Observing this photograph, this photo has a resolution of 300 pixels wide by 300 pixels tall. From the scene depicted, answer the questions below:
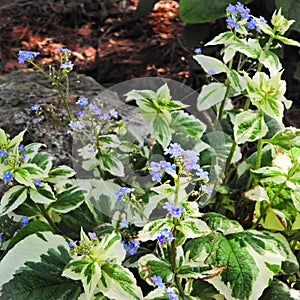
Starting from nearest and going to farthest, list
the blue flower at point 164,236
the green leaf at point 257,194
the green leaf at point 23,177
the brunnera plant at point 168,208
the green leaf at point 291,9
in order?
1. the blue flower at point 164,236
2. the brunnera plant at point 168,208
3. the green leaf at point 23,177
4. the green leaf at point 257,194
5. the green leaf at point 291,9

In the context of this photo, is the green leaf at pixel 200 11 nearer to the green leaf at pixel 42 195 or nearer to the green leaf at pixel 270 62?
the green leaf at pixel 270 62

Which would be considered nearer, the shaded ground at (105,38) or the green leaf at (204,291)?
the green leaf at (204,291)

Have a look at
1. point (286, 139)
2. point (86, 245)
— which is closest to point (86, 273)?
point (86, 245)

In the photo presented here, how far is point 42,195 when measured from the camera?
145 centimetres

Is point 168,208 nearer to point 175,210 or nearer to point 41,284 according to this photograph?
point 175,210

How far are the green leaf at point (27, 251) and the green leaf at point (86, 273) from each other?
6.2 inches

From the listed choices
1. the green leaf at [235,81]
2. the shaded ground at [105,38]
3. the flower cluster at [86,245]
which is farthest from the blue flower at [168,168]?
the shaded ground at [105,38]

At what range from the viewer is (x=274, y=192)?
1558 mm

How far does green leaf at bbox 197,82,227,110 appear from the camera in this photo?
1642mm

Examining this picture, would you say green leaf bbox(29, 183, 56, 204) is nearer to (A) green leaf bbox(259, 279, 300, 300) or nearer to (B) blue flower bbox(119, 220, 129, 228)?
(B) blue flower bbox(119, 220, 129, 228)

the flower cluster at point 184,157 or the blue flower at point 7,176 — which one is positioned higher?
the flower cluster at point 184,157

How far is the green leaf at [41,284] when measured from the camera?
Answer: 4.36 feet

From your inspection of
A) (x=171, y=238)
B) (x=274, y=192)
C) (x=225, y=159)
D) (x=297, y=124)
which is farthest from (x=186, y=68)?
(x=171, y=238)

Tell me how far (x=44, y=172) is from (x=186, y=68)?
1.75 m
